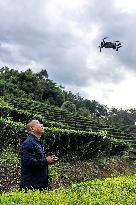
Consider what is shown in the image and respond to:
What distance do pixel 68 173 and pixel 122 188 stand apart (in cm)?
1056

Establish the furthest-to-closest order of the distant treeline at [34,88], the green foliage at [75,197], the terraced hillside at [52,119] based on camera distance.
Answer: the distant treeline at [34,88] → the terraced hillside at [52,119] → the green foliage at [75,197]

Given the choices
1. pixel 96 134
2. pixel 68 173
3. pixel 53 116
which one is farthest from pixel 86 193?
pixel 53 116

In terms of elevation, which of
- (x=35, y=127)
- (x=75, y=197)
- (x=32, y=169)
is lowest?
(x=75, y=197)

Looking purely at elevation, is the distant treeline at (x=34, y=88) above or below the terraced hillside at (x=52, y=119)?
above

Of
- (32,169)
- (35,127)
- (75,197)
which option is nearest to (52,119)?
(35,127)

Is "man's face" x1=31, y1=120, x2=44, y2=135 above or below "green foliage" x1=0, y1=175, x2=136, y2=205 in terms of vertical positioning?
above

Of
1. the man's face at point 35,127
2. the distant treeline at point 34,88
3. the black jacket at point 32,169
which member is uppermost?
the distant treeline at point 34,88

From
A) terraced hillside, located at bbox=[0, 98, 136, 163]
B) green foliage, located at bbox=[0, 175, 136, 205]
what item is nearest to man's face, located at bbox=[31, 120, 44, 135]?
green foliage, located at bbox=[0, 175, 136, 205]

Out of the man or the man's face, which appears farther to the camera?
the man's face

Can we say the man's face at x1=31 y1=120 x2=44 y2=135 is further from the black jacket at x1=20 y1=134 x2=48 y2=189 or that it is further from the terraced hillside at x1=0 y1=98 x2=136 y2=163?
the terraced hillside at x1=0 y1=98 x2=136 y2=163

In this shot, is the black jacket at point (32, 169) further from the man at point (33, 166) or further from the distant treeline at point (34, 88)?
the distant treeline at point (34, 88)

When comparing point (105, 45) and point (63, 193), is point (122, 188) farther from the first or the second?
point (105, 45)

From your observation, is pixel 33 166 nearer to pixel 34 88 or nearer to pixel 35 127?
pixel 35 127

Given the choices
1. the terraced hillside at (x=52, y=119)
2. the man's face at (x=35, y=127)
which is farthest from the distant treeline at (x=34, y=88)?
the man's face at (x=35, y=127)
